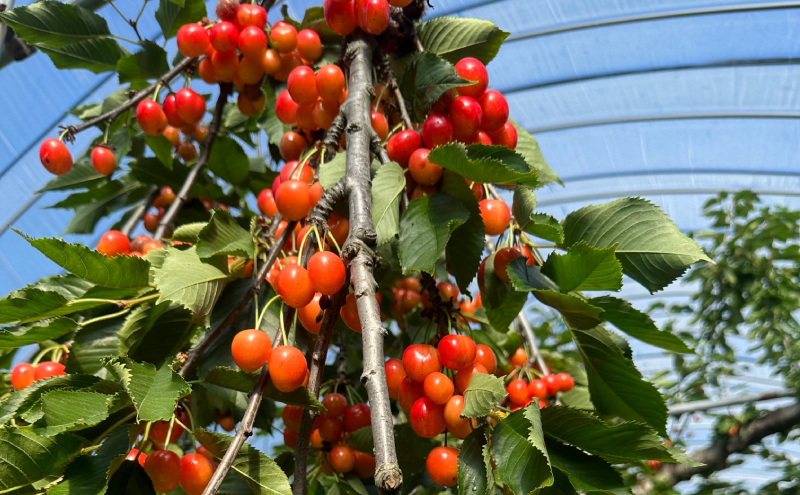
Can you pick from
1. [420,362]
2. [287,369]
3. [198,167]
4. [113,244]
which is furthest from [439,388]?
[198,167]

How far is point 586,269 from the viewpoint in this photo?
2.25 ft

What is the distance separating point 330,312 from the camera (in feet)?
2.22

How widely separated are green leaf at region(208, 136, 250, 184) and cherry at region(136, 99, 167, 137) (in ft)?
0.60

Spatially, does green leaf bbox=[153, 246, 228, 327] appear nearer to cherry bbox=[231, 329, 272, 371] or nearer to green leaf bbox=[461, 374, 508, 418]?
cherry bbox=[231, 329, 272, 371]

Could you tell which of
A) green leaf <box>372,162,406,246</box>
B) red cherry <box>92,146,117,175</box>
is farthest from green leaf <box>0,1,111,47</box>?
green leaf <box>372,162,406,246</box>

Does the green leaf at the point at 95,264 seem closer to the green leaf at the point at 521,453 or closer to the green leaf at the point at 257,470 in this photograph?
the green leaf at the point at 257,470

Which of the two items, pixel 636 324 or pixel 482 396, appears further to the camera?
pixel 636 324

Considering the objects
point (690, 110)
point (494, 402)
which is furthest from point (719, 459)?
point (494, 402)

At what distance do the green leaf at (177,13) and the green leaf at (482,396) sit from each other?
1.13 meters

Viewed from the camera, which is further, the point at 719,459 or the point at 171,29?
the point at 719,459

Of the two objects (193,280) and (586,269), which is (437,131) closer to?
→ (586,269)

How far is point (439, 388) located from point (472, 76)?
489 millimetres

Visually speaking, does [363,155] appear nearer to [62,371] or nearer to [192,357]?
[192,357]

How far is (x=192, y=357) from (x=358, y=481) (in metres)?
0.37
